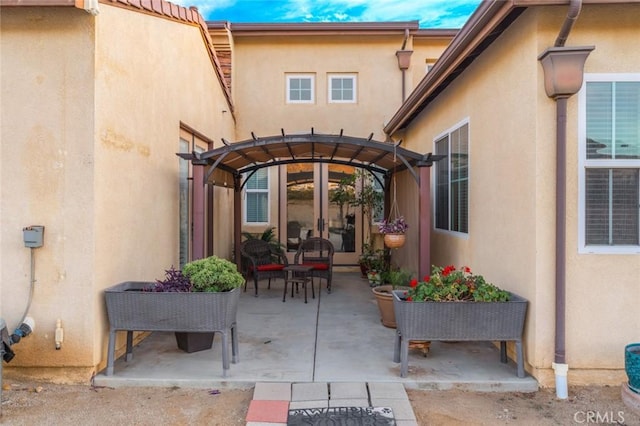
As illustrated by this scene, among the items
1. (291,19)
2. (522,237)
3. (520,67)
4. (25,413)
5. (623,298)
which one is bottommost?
(25,413)

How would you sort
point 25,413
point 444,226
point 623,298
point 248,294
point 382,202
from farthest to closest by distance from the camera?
point 382,202
point 248,294
point 444,226
point 623,298
point 25,413

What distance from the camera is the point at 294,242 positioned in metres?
9.73

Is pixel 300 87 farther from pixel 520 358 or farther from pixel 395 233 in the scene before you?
pixel 520 358

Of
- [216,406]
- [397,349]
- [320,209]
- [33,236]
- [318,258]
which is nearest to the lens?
[216,406]

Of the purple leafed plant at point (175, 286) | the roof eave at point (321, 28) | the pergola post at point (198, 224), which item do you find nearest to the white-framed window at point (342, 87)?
the roof eave at point (321, 28)

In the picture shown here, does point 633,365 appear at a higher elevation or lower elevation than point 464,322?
lower

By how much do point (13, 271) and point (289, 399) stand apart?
8.59 ft

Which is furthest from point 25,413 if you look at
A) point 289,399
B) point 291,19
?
point 291,19

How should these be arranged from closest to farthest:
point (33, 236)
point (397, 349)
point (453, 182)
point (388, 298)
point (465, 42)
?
point (33, 236) → point (397, 349) → point (465, 42) → point (388, 298) → point (453, 182)

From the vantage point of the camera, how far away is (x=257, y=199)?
31.8ft

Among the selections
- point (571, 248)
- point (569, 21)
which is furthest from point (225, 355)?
point (569, 21)

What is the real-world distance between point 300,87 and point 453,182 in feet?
17.1

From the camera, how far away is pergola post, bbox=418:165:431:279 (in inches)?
198

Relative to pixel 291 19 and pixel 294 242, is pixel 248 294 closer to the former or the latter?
pixel 294 242
